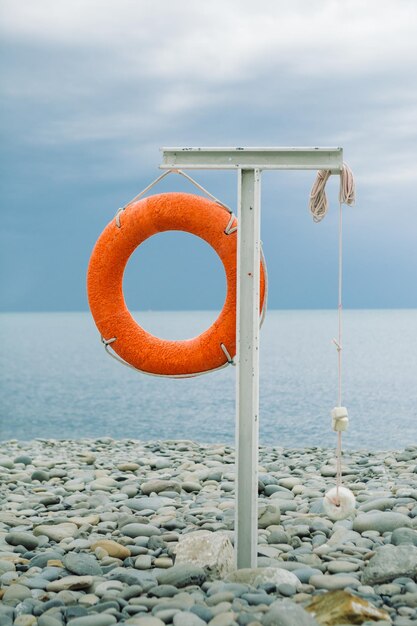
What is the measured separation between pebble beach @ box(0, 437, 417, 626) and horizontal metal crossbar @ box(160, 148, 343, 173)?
181 centimetres

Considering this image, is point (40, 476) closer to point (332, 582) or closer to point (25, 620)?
point (25, 620)

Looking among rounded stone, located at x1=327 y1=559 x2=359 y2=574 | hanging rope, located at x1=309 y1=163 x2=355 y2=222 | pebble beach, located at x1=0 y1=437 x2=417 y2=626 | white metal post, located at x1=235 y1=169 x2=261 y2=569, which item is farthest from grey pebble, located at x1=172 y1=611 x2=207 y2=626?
hanging rope, located at x1=309 y1=163 x2=355 y2=222

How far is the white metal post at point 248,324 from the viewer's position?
399 centimetres

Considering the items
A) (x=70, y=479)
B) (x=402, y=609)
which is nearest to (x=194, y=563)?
(x=402, y=609)

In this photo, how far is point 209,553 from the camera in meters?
4.07

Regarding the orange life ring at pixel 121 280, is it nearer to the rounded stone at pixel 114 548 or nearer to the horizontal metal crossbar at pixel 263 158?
the horizontal metal crossbar at pixel 263 158

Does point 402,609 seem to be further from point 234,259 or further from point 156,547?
point 234,259

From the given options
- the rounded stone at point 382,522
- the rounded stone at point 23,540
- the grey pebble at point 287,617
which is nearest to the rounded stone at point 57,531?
the rounded stone at point 23,540

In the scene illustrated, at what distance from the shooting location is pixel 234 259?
14.9ft

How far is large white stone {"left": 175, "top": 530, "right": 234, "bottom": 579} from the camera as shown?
4.02 meters

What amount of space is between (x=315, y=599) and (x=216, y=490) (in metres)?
2.43

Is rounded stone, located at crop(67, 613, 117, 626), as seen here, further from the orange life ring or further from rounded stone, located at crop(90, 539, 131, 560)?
the orange life ring

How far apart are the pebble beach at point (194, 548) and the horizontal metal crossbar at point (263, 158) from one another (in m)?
1.81

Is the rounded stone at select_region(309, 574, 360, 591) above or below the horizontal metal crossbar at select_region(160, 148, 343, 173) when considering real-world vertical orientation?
below
